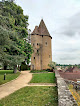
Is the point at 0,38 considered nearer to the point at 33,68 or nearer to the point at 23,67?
the point at 33,68

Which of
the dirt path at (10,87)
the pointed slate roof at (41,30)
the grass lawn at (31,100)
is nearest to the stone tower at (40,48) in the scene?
the pointed slate roof at (41,30)

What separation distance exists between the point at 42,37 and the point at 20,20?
1076 centimetres

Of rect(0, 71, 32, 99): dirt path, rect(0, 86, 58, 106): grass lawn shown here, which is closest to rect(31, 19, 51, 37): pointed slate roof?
rect(0, 71, 32, 99): dirt path

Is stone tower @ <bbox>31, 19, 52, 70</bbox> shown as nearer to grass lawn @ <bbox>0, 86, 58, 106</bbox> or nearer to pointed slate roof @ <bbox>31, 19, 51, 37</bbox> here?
pointed slate roof @ <bbox>31, 19, 51, 37</bbox>

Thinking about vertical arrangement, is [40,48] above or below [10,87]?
above

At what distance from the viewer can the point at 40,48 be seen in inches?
1024

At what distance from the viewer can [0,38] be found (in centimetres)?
687

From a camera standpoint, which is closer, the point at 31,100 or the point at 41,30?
the point at 31,100

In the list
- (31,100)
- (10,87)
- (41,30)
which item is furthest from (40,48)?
(31,100)

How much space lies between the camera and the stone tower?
24.7 m

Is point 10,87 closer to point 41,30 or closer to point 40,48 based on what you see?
point 40,48

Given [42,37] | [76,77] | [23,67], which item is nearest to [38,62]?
[23,67]

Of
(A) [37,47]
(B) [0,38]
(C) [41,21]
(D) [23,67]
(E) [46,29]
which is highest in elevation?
(C) [41,21]

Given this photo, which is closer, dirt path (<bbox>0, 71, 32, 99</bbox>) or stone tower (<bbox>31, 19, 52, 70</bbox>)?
dirt path (<bbox>0, 71, 32, 99</bbox>)
